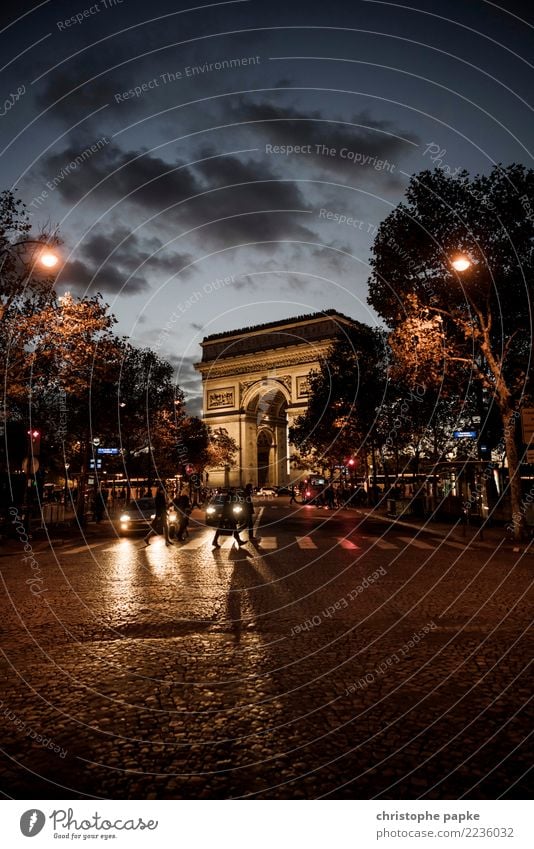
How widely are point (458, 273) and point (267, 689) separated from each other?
17194 mm

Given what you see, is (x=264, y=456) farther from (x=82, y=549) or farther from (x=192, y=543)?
(x=82, y=549)

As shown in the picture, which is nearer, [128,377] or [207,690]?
[207,690]

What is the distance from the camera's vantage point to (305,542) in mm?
20047

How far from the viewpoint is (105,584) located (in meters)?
11.4

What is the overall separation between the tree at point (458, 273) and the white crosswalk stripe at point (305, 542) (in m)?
6.45

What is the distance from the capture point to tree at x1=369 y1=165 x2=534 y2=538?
18.7 meters

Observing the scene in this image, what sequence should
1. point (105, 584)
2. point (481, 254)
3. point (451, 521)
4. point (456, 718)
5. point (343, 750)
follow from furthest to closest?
point (451, 521)
point (481, 254)
point (105, 584)
point (456, 718)
point (343, 750)

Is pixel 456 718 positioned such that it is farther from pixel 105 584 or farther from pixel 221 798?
pixel 105 584

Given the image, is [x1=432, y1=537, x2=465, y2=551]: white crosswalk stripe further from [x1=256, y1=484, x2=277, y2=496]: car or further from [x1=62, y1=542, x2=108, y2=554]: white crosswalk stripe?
[x1=256, y1=484, x2=277, y2=496]: car

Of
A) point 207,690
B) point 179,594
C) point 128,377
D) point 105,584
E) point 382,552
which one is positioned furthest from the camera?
point 128,377

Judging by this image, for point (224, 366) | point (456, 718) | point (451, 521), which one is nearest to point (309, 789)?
point (456, 718)

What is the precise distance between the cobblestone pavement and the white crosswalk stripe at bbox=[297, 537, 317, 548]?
7409 mm

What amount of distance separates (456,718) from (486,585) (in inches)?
Result: 274

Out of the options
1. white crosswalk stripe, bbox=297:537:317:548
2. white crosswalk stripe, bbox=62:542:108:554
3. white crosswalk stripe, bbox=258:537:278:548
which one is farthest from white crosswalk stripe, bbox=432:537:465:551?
white crosswalk stripe, bbox=62:542:108:554
